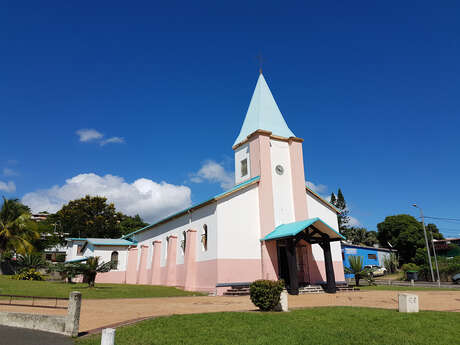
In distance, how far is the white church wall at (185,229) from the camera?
2167 centimetres

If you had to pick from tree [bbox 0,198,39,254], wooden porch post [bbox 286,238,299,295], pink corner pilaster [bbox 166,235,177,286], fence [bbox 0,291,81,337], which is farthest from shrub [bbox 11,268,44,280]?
wooden porch post [bbox 286,238,299,295]

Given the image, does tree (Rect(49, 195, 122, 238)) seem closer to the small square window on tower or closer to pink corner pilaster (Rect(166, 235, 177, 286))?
pink corner pilaster (Rect(166, 235, 177, 286))

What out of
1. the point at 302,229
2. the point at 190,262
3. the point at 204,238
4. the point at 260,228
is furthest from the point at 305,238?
the point at 190,262

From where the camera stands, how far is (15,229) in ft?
108

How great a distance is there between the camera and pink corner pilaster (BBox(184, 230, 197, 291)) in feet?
74.8

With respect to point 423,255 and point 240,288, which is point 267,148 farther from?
point 423,255

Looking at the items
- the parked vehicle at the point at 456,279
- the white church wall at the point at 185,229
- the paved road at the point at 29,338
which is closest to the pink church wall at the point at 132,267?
the white church wall at the point at 185,229

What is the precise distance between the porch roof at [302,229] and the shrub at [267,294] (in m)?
8.14

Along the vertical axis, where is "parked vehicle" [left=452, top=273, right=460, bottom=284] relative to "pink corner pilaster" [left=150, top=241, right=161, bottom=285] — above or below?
below

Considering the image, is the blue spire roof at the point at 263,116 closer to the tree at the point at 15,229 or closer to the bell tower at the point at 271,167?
the bell tower at the point at 271,167

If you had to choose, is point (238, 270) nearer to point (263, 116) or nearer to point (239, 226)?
point (239, 226)

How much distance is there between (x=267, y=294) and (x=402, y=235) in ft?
174

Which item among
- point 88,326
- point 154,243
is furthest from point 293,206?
point 88,326

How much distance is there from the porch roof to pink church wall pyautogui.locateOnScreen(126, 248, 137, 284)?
19314 millimetres
